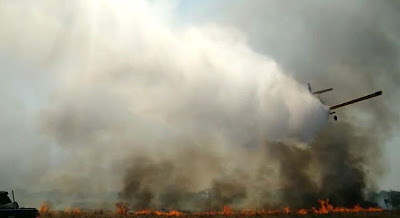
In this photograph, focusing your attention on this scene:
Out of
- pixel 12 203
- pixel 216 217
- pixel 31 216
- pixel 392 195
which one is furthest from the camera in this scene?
pixel 392 195

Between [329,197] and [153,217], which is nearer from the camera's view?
[153,217]

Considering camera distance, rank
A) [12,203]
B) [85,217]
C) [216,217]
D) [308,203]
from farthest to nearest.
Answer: [308,203] → [216,217] → [85,217] → [12,203]

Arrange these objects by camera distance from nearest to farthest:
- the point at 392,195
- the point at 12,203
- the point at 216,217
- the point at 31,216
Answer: the point at 31,216 → the point at 12,203 → the point at 216,217 → the point at 392,195

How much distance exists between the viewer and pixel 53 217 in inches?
1464

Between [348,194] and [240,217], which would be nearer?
[240,217]

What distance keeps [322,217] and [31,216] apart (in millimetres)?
28667

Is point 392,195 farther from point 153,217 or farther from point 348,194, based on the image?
point 153,217

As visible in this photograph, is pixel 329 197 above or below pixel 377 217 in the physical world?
above

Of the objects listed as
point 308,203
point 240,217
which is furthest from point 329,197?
point 240,217

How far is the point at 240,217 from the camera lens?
129 ft

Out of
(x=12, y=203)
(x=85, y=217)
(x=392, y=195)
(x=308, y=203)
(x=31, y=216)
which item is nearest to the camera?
(x=31, y=216)

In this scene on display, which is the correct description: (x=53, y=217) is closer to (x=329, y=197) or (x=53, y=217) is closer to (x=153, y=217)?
(x=153, y=217)

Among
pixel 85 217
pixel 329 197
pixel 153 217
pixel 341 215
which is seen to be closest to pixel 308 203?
pixel 329 197

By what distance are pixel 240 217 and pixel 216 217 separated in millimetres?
2581
